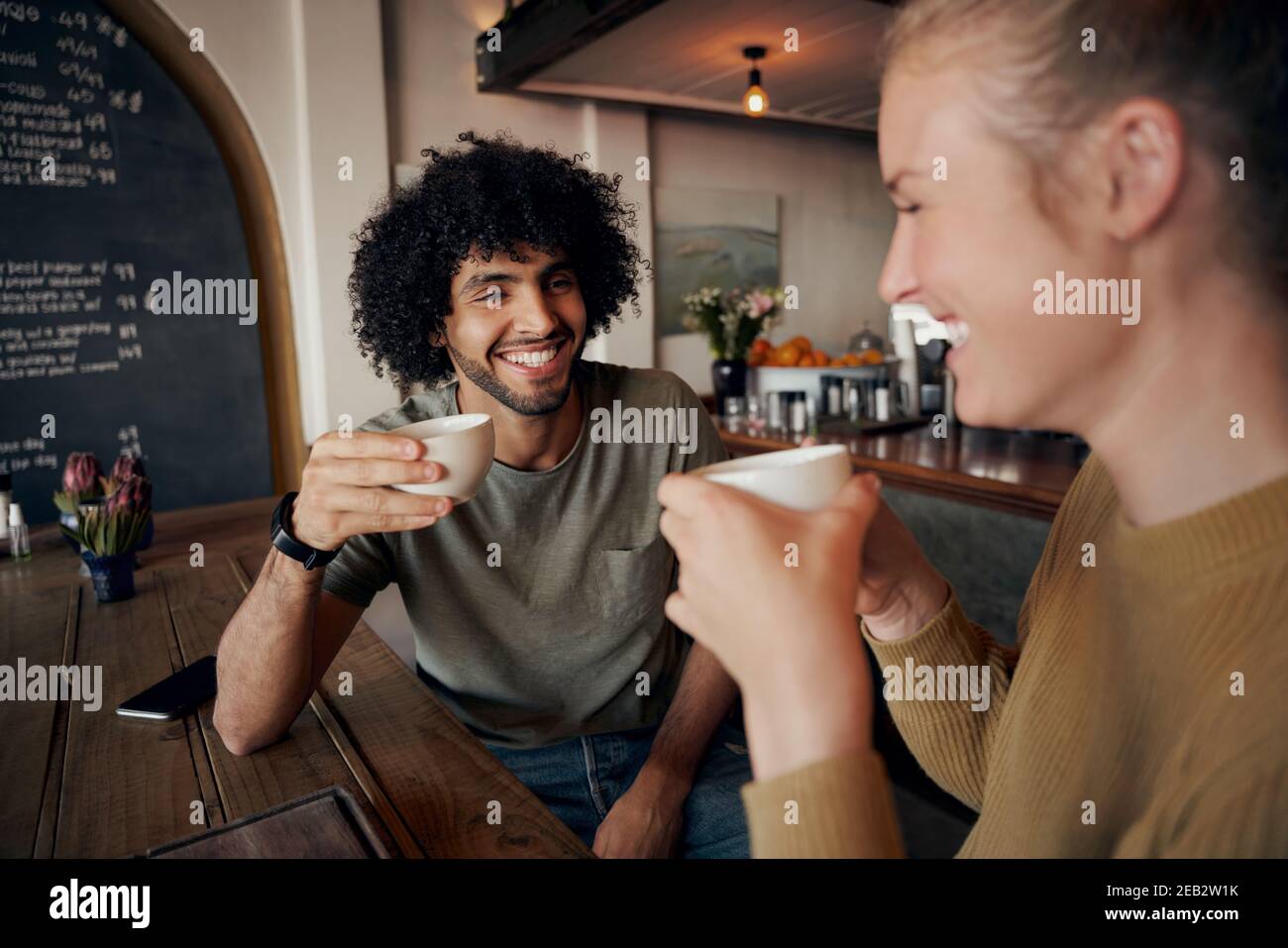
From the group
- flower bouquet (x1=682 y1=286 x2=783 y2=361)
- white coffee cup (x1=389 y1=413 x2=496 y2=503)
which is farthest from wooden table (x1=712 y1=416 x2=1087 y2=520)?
white coffee cup (x1=389 y1=413 x2=496 y2=503)

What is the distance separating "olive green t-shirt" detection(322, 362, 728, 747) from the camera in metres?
1.50

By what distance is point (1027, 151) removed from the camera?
588 mm

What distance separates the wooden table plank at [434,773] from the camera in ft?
2.86

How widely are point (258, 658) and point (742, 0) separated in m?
2.96

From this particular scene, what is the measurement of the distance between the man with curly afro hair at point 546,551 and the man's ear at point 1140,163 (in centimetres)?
110

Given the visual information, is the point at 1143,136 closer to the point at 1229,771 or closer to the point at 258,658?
the point at 1229,771

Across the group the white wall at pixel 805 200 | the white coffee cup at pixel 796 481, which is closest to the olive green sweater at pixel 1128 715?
the white coffee cup at pixel 796 481

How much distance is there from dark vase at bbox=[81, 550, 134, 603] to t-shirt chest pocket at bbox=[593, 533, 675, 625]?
971 millimetres

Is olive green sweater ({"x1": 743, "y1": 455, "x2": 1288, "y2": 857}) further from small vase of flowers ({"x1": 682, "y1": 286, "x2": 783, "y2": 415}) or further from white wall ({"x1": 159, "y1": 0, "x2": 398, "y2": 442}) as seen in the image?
white wall ({"x1": 159, "y1": 0, "x2": 398, "y2": 442})

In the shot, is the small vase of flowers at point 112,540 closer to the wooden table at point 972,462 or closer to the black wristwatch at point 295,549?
the black wristwatch at point 295,549

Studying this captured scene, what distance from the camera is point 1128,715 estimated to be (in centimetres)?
69

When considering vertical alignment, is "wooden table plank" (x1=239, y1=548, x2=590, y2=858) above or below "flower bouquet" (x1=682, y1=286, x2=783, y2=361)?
below

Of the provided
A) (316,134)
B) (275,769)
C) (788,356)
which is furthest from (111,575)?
(788,356)

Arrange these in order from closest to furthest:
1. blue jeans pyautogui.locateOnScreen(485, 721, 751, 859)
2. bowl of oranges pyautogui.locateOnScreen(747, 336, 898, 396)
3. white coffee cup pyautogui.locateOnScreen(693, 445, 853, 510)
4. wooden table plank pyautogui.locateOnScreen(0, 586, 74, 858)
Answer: white coffee cup pyautogui.locateOnScreen(693, 445, 853, 510) → wooden table plank pyautogui.locateOnScreen(0, 586, 74, 858) → blue jeans pyautogui.locateOnScreen(485, 721, 751, 859) → bowl of oranges pyautogui.locateOnScreen(747, 336, 898, 396)
